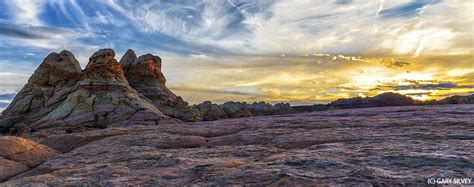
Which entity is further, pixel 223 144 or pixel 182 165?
pixel 223 144

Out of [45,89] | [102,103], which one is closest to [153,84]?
[102,103]

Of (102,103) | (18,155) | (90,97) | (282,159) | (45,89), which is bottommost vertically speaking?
(18,155)

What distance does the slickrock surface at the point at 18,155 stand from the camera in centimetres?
986

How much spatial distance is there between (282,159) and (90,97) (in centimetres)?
3287

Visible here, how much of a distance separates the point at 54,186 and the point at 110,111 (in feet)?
97.1

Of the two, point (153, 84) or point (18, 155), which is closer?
point (18, 155)

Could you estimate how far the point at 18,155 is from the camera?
10.9m

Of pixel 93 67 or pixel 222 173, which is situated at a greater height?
pixel 93 67

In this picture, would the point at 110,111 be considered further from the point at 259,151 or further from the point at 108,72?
the point at 259,151

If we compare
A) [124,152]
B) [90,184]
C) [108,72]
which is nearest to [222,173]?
[90,184]

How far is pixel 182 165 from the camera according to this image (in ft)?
25.1

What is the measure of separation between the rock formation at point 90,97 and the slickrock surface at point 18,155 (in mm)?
20750

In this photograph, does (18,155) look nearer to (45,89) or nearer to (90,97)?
(90,97)

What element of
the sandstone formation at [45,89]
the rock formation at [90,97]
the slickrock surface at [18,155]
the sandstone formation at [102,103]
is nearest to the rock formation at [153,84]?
the rock formation at [90,97]
